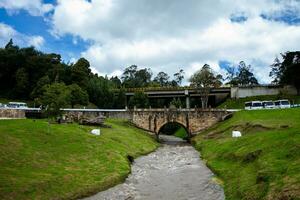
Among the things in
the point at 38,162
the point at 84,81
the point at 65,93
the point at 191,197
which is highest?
the point at 84,81

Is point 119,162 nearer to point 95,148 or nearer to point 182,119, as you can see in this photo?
point 95,148

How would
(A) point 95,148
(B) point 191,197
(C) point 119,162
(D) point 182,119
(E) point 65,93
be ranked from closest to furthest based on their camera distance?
(B) point 191,197 → (C) point 119,162 → (A) point 95,148 → (E) point 65,93 → (D) point 182,119

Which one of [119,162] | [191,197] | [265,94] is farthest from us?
[265,94]

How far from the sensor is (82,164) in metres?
46.6

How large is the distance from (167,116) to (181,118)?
441 centimetres

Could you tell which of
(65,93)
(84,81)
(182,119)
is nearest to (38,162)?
(65,93)

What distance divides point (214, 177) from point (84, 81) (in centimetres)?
11388

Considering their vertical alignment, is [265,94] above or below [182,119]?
above

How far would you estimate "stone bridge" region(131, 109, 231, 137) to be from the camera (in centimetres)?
11006

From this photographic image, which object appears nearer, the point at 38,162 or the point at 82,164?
the point at 38,162

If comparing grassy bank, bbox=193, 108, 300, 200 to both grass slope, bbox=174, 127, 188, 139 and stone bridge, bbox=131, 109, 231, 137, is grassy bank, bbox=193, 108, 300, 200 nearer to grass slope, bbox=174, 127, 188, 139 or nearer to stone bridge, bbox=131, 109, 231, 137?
stone bridge, bbox=131, 109, 231, 137

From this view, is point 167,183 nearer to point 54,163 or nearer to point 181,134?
point 54,163

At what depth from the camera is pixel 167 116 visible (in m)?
114

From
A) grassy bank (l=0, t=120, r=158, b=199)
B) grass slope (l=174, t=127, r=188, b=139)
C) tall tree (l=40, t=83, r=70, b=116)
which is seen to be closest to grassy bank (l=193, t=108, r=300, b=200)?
grassy bank (l=0, t=120, r=158, b=199)
